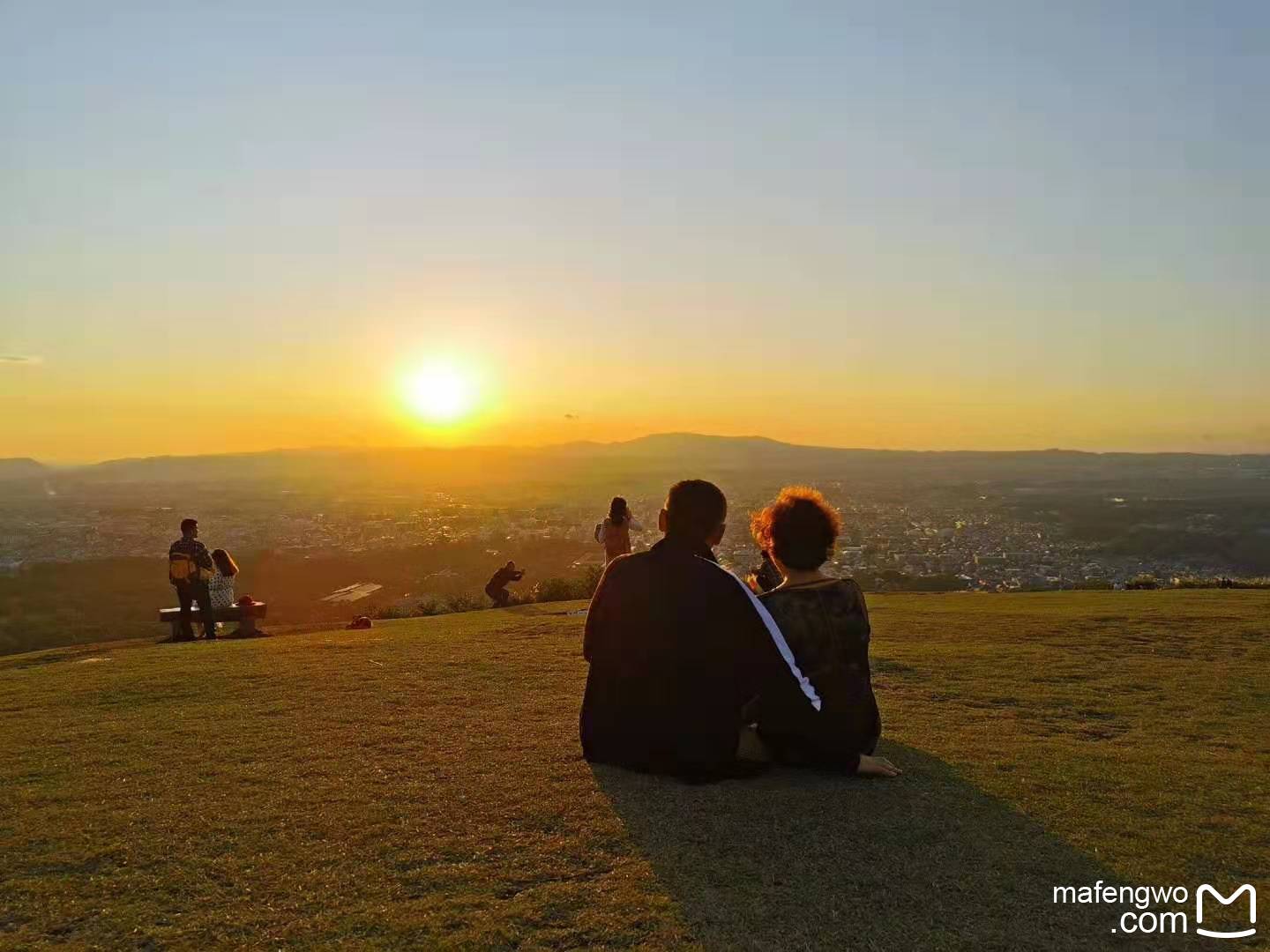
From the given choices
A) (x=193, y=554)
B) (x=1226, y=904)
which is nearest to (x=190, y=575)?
(x=193, y=554)

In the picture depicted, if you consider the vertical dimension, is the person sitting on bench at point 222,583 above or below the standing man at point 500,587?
above

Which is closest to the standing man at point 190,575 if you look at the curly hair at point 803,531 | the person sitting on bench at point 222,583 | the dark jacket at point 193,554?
the dark jacket at point 193,554

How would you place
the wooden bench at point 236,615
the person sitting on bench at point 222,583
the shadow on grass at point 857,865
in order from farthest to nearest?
the person sitting on bench at point 222,583
the wooden bench at point 236,615
the shadow on grass at point 857,865

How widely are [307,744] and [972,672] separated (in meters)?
7.06

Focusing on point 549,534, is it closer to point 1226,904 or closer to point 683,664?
point 683,664

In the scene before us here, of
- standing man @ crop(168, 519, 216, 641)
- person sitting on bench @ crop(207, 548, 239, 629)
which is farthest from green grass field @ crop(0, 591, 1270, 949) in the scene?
person sitting on bench @ crop(207, 548, 239, 629)

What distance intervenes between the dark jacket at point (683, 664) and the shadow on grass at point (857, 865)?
244 millimetres

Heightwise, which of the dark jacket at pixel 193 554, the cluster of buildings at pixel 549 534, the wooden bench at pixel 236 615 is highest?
the dark jacket at pixel 193 554

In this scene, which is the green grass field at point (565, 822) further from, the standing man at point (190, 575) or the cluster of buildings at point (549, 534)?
the cluster of buildings at point (549, 534)

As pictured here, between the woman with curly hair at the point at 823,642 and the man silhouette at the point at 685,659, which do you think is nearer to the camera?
the man silhouette at the point at 685,659

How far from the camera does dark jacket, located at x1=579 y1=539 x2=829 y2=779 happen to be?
5602mm

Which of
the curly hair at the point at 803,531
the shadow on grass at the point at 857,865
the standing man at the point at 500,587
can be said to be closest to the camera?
the shadow on grass at the point at 857,865

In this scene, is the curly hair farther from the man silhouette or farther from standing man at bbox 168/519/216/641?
standing man at bbox 168/519/216/641

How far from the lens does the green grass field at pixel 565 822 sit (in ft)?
13.7
